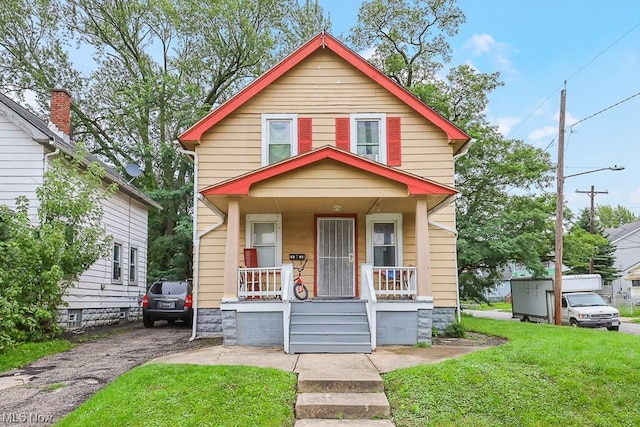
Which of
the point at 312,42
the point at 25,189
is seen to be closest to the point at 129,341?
the point at 25,189

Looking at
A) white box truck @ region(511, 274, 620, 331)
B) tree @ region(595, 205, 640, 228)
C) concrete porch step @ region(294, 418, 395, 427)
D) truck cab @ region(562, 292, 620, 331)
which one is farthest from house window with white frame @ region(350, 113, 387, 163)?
tree @ region(595, 205, 640, 228)

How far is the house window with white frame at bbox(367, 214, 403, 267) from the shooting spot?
12.2 m

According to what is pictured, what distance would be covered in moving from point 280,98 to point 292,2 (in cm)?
1742

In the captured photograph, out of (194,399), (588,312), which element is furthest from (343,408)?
(588,312)

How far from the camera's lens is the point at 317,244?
12.2m

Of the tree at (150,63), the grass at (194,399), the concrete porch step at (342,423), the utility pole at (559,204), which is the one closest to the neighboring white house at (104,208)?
the tree at (150,63)

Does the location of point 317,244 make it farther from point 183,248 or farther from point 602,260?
point 602,260

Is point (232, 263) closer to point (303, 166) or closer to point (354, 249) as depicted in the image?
point (303, 166)

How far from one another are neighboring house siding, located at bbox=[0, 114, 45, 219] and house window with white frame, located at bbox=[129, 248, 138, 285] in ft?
20.3

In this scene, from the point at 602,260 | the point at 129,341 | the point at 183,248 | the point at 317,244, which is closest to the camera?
the point at 129,341

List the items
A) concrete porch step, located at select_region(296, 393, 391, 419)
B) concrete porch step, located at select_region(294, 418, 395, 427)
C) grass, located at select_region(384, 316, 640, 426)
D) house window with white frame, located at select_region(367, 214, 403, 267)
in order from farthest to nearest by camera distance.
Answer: house window with white frame, located at select_region(367, 214, 403, 267) → concrete porch step, located at select_region(296, 393, 391, 419) → grass, located at select_region(384, 316, 640, 426) → concrete porch step, located at select_region(294, 418, 395, 427)

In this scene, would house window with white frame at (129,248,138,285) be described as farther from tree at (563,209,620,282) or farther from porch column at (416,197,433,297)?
tree at (563,209,620,282)

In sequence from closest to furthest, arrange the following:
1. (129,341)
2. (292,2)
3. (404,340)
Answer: (404,340), (129,341), (292,2)

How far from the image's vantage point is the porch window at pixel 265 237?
12.1 metres
